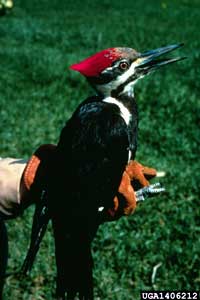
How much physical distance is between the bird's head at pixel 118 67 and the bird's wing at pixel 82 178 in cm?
15

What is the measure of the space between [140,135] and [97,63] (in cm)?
403

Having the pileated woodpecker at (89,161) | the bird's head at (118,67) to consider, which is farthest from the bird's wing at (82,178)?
the bird's head at (118,67)

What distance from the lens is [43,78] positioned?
930 cm

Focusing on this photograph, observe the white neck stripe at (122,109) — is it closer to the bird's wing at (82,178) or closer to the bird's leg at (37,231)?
the bird's wing at (82,178)

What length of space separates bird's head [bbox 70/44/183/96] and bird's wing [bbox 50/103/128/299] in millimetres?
150

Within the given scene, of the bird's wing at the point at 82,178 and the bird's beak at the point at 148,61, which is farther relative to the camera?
the bird's beak at the point at 148,61

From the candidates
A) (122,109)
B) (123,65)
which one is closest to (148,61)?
(123,65)

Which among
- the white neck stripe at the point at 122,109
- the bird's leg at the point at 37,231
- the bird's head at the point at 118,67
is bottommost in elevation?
the bird's leg at the point at 37,231

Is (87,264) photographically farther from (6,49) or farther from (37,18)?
(37,18)

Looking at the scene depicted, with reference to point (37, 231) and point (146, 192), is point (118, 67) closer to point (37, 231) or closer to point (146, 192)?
point (146, 192)

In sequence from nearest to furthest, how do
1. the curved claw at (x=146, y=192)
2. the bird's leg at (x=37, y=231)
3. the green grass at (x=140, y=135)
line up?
the bird's leg at (x=37, y=231) → the curved claw at (x=146, y=192) → the green grass at (x=140, y=135)

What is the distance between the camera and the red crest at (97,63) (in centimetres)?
271

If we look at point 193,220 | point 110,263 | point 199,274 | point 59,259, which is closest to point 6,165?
point 59,259

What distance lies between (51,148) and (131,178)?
0.57m
